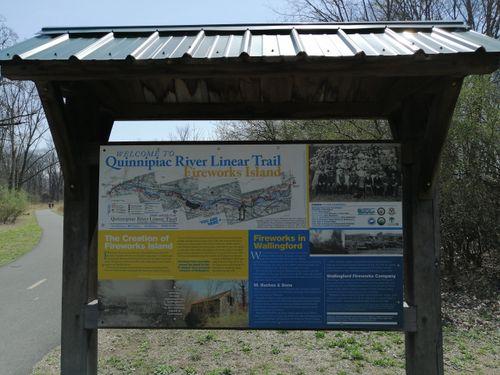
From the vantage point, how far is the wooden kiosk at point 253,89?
8.65ft

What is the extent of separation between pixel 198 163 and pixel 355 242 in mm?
1249

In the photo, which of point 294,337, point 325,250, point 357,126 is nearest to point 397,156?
point 325,250

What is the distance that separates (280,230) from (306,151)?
0.60 meters

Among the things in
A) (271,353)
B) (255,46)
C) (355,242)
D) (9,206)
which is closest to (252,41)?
(255,46)

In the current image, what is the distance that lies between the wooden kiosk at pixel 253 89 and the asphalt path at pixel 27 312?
2.50 meters

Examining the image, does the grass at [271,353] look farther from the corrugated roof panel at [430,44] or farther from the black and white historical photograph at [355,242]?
the corrugated roof panel at [430,44]

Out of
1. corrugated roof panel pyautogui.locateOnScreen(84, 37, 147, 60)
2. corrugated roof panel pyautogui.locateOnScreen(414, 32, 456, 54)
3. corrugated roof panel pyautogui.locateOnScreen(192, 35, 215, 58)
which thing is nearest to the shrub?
corrugated roof panel pyautogui.locateOnScreen(84, 37, 147, 60)

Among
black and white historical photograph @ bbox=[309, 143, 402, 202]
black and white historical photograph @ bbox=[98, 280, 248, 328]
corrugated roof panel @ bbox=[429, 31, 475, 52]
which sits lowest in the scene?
black and white historical photograph @ bbox=[98, 280, 248, 328]

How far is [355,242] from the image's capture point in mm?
3312

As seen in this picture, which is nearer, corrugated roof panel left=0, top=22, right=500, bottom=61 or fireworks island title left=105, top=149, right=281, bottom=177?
corrugated roof panel left=0, top=22, right=500, bottom=61

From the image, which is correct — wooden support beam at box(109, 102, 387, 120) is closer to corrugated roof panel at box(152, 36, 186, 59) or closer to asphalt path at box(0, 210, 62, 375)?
corrugated roof panel at box(152, 36, 186, 59)

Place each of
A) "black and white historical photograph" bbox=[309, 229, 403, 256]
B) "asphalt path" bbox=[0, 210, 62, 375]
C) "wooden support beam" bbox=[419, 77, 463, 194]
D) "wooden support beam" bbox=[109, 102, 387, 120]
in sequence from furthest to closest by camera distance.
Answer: "asphalt path" bbox=[0, 210, 62, 375], "wooden support beam" bbox=[109, 102, 387, 120], "black and white historical photograph" bbox=[309, 229, 403, 256], "wooden support beam" bbox=[419, 77, 463, 194]

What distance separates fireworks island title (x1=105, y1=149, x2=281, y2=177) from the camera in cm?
339

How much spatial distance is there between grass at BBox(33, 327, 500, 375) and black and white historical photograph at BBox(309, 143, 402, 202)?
223cm
